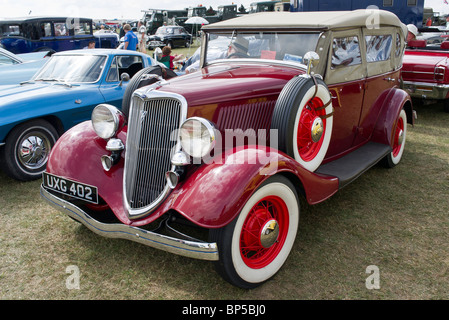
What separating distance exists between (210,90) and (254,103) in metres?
0.41

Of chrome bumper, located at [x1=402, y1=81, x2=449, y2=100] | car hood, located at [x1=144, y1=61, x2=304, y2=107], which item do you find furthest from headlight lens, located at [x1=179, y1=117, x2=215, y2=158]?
chrome bumper, located at [x1=402, y1=81, x2=449, y2=100]

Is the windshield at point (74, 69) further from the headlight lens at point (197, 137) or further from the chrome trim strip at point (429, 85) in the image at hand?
the chrome trim strip at point (429, 85)

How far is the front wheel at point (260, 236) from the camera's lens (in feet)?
7.22

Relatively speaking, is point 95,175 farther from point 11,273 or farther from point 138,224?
point 11,273

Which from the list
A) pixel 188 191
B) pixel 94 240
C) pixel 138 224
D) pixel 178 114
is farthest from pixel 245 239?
pixel 94 240

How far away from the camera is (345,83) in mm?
3479

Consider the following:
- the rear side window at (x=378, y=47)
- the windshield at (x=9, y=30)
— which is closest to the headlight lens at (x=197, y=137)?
the rear side window at (x=378, y=47)

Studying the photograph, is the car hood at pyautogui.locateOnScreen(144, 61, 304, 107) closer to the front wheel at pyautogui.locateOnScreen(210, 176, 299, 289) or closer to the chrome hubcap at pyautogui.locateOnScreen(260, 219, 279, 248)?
the front wheel at pyautogui.locateOnScreen(210, 176, 299, 289)

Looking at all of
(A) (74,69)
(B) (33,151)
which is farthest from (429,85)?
(B) (33,151)

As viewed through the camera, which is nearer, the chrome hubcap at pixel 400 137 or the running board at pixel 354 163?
the running board at pixel 354 163

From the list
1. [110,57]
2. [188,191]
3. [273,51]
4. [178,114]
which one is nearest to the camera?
[188,191]

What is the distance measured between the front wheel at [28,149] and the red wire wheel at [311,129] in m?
3.03

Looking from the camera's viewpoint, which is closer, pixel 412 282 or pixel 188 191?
pixel 188 191

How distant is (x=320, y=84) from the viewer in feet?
9.36
